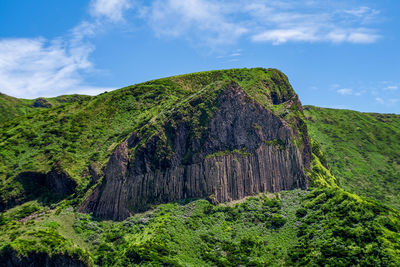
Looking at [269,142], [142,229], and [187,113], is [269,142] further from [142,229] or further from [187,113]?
[142,229]

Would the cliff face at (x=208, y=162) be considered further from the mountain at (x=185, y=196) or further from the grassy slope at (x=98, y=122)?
the grassy slope at (x=98, y=122)

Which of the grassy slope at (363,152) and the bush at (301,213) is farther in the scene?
the grassy slope at (363,152)

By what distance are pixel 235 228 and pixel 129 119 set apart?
59.4m

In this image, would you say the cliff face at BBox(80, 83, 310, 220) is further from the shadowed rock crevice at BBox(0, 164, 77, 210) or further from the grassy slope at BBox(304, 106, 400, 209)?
A: the grassy slope at BBox(304, 106, 400, 209)

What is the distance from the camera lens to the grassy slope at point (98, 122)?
85438 mm

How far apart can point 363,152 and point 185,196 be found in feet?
385

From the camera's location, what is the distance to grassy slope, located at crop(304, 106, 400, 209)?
405ft

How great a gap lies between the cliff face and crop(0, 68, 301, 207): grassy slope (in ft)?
23.5

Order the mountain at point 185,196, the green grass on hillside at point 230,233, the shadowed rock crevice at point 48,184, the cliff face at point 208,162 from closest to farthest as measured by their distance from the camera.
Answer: the green grass on hillside at point 230,233, the mountain at point 185,196, the cliff face at point 208,162, the shadowed rock crevice at point 48,184

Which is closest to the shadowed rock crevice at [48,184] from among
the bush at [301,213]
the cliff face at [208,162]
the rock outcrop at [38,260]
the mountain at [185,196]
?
the mountain at [185,196]

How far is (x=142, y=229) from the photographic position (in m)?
66.3

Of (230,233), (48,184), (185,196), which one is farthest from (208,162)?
(48,184)

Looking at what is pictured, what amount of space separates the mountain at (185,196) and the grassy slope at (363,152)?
33891 mm

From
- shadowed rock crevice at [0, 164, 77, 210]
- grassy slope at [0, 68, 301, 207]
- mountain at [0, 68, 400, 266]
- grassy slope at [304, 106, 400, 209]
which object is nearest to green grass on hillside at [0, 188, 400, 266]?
mountain at [0, 68, 400, 266]
